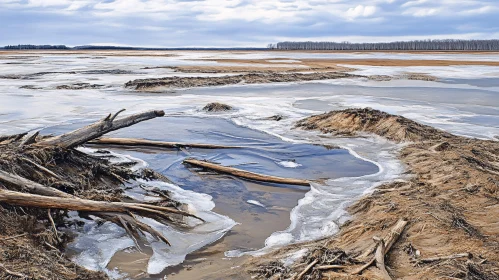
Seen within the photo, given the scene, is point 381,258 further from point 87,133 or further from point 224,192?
point 87,133

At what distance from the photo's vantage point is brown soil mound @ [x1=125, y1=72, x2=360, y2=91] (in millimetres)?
28730

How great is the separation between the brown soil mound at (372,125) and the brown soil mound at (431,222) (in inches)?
57.8

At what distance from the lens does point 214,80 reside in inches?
1284

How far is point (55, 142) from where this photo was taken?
759 cm

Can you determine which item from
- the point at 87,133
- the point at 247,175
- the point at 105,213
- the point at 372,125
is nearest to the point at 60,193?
the point at 105,213

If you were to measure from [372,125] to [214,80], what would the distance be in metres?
19.7

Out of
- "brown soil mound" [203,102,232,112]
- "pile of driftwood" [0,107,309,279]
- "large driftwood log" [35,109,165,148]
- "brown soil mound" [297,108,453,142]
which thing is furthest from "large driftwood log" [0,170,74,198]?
"brown soil mound" [203,102,232,112]

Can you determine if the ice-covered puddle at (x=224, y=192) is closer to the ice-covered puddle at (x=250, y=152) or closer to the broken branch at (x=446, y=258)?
the ice-covered puddle at (x=250, y=152)

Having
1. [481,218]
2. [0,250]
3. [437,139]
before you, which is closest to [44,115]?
[437,139]

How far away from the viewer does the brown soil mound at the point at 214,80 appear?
28.7 meters

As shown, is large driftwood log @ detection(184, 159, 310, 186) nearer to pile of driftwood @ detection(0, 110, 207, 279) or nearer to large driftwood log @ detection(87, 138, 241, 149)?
pile of driftwood @ detection(0, 110, 207, 279)

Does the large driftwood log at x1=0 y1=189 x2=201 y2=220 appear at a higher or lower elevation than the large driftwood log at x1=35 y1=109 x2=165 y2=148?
lower

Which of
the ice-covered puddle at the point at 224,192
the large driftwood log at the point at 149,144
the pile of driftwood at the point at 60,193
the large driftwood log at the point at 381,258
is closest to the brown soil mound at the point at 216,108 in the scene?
the ice-covered puddle at the point at 224,192

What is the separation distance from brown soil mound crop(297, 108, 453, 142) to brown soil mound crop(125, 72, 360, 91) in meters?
15.1
